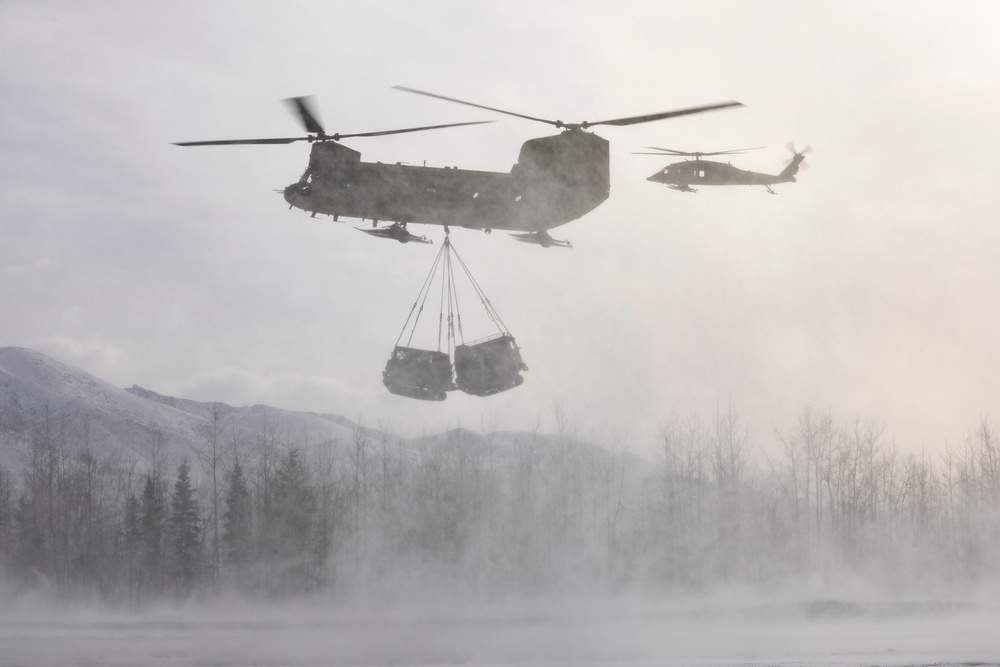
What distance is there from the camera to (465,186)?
13914 mm

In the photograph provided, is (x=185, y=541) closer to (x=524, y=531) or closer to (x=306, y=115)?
(x=524, y=531)

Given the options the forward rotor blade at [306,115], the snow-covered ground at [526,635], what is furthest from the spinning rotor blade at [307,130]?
the snow-covered ground at [526,635]

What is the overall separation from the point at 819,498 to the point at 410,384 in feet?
96.2

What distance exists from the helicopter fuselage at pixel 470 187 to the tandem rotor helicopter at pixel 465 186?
15 mm

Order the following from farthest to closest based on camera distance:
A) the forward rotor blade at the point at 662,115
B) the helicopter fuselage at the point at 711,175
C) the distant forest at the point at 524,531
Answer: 1. the distant forest at the point at 524,531
2. the helicopter fuselage at the point at 711,175
3. the forward rotor blade at the point at 662,115

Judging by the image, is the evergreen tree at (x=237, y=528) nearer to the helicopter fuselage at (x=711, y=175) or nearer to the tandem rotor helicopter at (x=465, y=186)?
the helicopter fuselage at (x=711, y=175)

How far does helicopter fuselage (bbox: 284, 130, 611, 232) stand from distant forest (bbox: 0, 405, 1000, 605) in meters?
23.0

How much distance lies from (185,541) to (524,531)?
599 inches

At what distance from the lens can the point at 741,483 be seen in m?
39.5

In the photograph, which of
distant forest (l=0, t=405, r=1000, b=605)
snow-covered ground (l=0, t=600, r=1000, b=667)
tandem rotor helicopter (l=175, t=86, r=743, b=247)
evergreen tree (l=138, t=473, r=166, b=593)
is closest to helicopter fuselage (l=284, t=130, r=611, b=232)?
tandem rotor helicopter (l=175, t=86, r=743, b=247)

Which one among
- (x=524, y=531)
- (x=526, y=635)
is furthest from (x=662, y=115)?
(x=524, y=531)

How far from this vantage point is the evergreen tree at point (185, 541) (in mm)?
39406

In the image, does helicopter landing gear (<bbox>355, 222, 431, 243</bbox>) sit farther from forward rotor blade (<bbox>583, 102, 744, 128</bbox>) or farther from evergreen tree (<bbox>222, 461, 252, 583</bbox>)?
evergreen tree (<bbox>222, 461, 252, 583</bbox>)

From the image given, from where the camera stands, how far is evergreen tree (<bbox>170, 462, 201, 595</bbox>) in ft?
129
